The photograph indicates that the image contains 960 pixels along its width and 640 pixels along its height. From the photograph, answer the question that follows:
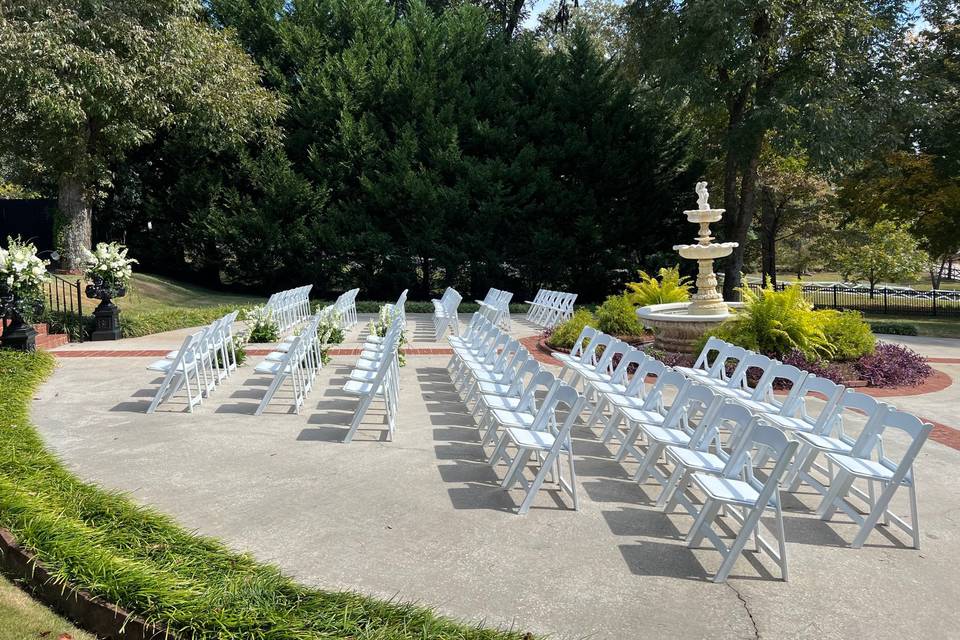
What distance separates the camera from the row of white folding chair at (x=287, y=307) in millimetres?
13336

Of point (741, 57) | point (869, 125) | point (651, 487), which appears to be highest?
point (741, 57)

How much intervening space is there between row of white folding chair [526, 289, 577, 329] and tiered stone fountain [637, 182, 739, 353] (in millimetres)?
2586

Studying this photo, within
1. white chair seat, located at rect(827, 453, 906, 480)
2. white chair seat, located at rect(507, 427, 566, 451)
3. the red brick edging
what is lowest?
the red brick edging

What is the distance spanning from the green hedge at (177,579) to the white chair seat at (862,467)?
2.52 m

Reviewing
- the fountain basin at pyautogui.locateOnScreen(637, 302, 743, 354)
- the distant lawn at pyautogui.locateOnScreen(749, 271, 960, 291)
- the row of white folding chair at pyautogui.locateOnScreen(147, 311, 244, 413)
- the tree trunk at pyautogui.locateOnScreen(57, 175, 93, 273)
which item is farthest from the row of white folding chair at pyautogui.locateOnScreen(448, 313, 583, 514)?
the distant lawn at pyautogui.locateOnScreen(749, 271, 960, 291)

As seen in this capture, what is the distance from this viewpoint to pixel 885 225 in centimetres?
3048

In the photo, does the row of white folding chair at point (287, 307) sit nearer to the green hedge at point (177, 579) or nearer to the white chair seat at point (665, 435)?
the green hedge at point (177, 579)

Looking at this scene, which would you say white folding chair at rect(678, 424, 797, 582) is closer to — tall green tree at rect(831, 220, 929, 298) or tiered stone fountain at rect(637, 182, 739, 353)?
tiered stone fountain at rect(637, 182, 739, 353)

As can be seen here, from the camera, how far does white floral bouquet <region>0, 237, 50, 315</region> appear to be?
10602 millimetres

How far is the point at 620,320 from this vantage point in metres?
13.3

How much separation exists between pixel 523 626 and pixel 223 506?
95.8 inches

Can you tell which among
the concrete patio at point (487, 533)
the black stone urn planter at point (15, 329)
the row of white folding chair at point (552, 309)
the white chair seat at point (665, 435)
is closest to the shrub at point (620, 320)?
the row of white folding chair at point (552, 309)

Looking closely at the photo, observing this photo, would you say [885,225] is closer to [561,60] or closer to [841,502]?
[561,60]

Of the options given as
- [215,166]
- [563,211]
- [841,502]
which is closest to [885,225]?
[563,211]
